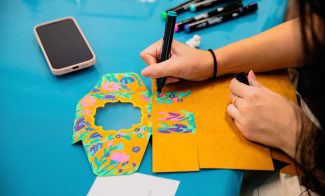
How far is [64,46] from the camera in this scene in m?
0.68

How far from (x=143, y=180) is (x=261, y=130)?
0.21 metres

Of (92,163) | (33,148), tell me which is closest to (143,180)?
(92,163)

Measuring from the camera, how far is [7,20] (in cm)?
78

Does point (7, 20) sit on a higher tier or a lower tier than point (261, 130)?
higher

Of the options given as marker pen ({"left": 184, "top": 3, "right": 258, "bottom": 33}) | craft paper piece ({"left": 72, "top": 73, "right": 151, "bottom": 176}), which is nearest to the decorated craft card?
craft paper piece ({"left": 72, "top": 73, "right": 151, "bottom": 176})

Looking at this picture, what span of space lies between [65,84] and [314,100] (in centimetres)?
48

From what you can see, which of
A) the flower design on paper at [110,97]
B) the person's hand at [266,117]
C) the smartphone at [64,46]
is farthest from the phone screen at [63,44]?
the person's hand at [266,117]

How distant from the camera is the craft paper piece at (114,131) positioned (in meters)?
0.51

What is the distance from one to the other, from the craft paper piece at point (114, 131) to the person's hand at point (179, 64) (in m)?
0.05

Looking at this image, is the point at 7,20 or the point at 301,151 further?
the point at 7,20

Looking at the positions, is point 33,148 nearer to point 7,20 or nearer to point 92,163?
point 92,163

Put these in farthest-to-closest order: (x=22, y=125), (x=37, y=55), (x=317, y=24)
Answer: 1. (x=37, y=55)
2. (x=22, y=125)
3. (x=317, y=24)

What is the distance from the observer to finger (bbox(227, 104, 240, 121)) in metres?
0.56

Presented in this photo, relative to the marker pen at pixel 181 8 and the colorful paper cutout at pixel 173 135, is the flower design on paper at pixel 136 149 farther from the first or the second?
the marker pen at pixel 181 8
